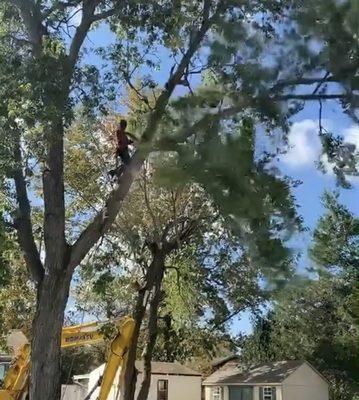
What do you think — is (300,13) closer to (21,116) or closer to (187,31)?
(187,31)

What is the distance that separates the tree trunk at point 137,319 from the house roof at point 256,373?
34.6ft

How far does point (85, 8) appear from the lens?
9.20m

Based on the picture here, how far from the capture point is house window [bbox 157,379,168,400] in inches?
941

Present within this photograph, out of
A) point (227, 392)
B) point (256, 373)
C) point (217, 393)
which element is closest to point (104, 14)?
point (256, 373)

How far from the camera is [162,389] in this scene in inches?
948

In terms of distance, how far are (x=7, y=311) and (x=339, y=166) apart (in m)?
14.7

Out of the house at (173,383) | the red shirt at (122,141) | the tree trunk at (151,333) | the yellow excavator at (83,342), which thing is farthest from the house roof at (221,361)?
the red shirt at (122,141)

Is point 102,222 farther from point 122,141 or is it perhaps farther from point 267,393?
point 267,393

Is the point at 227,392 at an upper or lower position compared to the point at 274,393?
upper

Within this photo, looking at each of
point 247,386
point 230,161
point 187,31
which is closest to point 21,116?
point 187,31

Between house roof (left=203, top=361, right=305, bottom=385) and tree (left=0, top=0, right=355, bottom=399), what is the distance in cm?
1693

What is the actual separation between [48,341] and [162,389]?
55.7 ft

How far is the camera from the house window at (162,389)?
78.4ft

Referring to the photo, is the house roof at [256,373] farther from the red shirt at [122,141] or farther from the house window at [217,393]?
the red shirt at [122,141]
